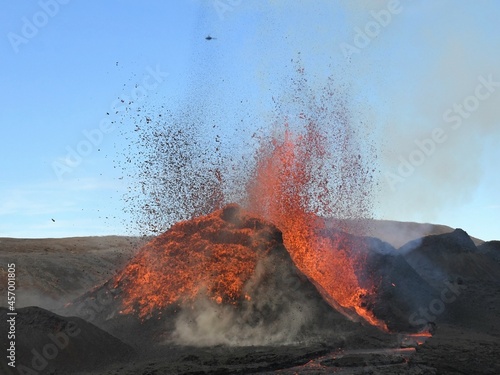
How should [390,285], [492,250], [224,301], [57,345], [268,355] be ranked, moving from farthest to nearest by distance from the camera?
[492,250] → [390,285] → [224,301] → [57,345] → [268,355]

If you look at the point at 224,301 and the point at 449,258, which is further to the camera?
the point at 449,258

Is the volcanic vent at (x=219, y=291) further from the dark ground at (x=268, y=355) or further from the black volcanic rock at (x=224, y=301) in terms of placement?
the dark ground at (x=268, y=355)

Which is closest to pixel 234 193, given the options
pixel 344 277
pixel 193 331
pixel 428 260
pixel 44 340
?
pixel 344 277

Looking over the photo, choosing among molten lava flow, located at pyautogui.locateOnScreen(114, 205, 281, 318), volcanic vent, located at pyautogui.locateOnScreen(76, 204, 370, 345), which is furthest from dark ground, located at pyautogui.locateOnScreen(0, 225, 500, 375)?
molten lava flow, located at pyautogui.locateOnScreen(114, 205, 281, 318)

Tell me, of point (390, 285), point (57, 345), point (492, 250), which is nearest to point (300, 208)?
point (390, 285)

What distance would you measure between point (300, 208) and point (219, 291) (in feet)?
27.3

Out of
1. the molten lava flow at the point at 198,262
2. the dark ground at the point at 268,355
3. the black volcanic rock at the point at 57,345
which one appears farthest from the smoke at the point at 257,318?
the black volcanic rock at the point at 57,345

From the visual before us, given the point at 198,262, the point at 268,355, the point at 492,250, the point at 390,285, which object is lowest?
the point at 268,355

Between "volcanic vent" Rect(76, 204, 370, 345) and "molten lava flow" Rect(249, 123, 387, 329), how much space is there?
337 centimetres

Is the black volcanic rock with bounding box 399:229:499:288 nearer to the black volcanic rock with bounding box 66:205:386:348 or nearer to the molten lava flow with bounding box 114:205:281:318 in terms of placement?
the molten lava flow with bounding box 114:205:281:318

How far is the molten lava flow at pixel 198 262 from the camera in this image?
22.8 m

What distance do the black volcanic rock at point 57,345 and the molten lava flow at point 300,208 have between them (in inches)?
438

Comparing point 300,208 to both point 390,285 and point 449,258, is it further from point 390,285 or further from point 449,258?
point 449,258

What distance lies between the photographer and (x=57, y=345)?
723 inches
